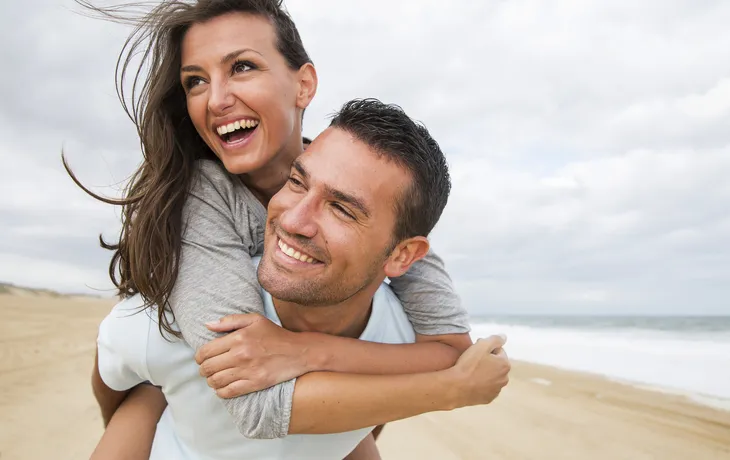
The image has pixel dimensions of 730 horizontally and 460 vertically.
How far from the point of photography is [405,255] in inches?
98.8

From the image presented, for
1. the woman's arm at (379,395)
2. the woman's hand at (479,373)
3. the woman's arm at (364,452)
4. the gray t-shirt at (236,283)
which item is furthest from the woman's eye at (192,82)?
the woman's arm at (364,452)

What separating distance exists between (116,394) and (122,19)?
177 cm

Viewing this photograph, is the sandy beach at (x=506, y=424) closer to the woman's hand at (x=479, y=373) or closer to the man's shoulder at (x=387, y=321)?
the man's shoulder at (x=387, y=321)

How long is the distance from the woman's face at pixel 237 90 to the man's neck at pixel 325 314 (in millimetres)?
624

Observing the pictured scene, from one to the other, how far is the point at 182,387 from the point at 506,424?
182 inches

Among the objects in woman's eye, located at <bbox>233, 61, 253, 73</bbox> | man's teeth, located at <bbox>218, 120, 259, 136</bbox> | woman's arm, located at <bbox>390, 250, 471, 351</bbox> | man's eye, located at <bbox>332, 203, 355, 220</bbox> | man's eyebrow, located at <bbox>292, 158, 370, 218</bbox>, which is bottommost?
woman's arm, located at <bbox>390, 250, 471, 351</bbox>

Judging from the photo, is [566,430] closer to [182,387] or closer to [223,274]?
[182,387]

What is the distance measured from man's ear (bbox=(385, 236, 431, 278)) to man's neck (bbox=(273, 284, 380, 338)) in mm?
99

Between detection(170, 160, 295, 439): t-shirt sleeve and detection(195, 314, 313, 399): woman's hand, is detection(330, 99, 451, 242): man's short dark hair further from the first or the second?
detection(195, 314, 313, 399): woman's hand

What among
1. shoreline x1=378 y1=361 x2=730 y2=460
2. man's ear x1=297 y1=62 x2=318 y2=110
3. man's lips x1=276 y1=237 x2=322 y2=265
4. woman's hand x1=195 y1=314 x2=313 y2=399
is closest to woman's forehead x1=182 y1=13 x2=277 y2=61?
man's ear x1=297 y1=62 x2=318 y2=110

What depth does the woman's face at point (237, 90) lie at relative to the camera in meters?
2.47

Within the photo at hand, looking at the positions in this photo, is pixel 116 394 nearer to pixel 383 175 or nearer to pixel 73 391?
pixel 383 175

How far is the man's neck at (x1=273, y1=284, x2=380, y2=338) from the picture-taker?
237 centimetres

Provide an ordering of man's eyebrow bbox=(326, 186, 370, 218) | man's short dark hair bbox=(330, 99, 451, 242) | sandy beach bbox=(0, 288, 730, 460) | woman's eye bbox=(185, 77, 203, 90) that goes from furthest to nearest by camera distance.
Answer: sandy beach bbox=(0, 288, 730, 460)
woman's eye bbox=(185, 77, 203, 90)
man's short dark hair bbox=(330, 99, 451, 242)
man's eyebrow bbox=(326, 186, 370, 218)
